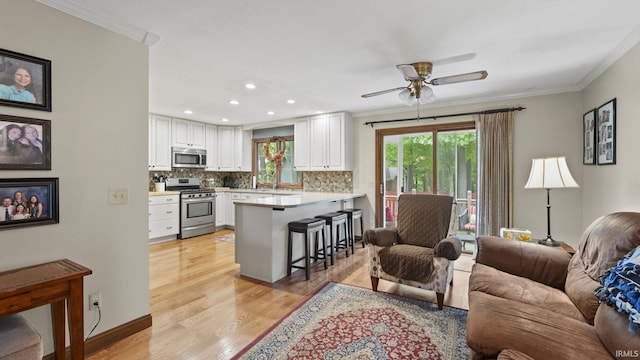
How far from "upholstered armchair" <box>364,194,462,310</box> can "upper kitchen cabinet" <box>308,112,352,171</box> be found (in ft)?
6.78

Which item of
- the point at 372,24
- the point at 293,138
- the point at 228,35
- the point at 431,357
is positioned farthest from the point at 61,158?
the point at 293,138

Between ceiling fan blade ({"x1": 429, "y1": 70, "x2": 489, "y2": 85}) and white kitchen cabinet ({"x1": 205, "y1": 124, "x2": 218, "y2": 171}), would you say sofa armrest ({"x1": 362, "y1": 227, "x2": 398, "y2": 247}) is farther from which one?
white kitchen cabinet ({"x1": 205, "y1": 124, "x2": 218, "y2": 171})

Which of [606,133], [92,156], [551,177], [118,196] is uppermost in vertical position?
[606,133]

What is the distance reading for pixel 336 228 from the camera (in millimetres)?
4512

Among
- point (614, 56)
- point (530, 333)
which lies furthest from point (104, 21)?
point (614, 56)

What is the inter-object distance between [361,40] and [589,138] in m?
3.09

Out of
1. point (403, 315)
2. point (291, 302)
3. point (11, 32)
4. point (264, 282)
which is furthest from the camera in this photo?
point (264, 282)

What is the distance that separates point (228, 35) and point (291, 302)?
8.12 feet

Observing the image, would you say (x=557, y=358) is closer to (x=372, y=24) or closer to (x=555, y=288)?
(x=555, y=288)

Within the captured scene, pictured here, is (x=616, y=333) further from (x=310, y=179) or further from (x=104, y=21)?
(x=310, y=179)

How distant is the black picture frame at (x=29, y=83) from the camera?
1682 millimetres

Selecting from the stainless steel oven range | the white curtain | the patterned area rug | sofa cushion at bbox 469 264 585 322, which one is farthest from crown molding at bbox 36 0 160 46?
the white curtain

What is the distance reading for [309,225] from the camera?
3432 mm

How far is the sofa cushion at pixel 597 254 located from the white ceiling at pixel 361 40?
1.48m
